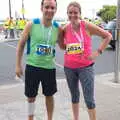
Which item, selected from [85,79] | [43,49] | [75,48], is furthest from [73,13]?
[85,79]

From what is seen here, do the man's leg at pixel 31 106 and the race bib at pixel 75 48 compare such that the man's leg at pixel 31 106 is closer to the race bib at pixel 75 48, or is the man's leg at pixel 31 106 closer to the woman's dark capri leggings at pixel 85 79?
the woman's dark capri leggings at pixel 85 79

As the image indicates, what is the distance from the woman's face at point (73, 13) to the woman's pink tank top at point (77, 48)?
9 cm

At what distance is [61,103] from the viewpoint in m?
7.04

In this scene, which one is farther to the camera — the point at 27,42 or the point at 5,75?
the point at 5,75

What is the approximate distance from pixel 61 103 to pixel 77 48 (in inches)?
85.0

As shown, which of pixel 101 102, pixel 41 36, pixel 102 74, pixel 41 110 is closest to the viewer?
pixel 41 36

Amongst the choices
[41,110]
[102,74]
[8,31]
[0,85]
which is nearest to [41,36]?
[41,110]

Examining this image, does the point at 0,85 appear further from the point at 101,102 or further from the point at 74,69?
the point at 74,69

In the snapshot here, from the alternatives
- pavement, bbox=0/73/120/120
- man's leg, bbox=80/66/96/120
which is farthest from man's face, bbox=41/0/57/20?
pavement, bbox=0/73/120/120

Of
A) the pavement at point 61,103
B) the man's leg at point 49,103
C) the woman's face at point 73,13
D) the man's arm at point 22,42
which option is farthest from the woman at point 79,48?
the pavement at point 61,103

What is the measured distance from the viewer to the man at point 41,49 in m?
5.03

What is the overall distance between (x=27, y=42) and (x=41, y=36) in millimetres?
244

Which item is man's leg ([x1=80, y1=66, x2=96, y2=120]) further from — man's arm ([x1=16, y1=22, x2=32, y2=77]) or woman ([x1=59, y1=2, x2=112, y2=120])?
man's arm ([x1=16, y1=22, x2=32, y2=77])

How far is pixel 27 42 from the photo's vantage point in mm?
5156
